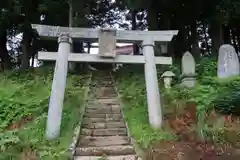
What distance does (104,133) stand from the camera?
28.8 feet

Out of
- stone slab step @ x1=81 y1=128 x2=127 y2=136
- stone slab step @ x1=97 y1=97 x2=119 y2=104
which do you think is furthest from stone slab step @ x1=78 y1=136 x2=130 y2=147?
stone slab step @ x1=97 y1=97 x2=119 y2=104

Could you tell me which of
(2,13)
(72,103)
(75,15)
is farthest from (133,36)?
(2,13)

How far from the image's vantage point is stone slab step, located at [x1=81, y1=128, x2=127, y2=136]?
8.73 metres

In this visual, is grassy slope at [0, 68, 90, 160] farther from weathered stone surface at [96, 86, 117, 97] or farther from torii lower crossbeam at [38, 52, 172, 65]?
torii lower crossbeam at [38, 52, 172, 65]

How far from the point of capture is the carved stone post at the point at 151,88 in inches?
352

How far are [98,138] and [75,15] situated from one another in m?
11.0

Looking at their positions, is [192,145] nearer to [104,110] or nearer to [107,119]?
[107,119]

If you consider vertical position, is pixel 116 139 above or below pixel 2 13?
below

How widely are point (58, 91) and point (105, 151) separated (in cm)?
239

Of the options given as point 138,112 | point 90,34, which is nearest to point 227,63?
point 138,112

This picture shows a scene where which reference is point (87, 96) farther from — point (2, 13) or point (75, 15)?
point (2, 13)

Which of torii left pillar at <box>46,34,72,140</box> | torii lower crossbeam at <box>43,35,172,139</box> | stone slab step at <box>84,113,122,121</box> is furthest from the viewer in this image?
stone slab step at <box>84,113,122,121</box>

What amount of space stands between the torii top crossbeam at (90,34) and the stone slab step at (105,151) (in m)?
3.67

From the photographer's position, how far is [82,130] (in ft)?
29.0
